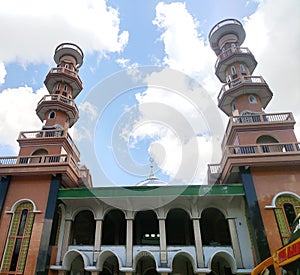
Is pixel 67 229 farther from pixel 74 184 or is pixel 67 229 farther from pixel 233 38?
pixel 233 38

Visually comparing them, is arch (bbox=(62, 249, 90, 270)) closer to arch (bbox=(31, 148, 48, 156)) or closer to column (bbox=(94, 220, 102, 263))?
column (bbox=(94, 220, 102, 263))

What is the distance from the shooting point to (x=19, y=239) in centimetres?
1414

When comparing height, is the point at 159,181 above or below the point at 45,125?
below

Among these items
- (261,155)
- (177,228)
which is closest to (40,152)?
(177,228)

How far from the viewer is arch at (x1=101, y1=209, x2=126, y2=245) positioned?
59.7 feet

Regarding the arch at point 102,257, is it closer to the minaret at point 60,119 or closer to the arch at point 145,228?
the arch at point 145,228

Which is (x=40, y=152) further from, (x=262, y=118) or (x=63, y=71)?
(x=262, y=118)

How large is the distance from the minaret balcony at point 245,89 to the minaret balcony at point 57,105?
1251cm

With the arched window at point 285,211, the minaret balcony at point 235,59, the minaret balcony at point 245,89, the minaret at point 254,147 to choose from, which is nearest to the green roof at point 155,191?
the minaret at point 254,147

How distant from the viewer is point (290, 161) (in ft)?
46.8

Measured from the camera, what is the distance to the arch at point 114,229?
59.7ft

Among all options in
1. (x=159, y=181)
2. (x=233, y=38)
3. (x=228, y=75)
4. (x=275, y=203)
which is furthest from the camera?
(x=159, y=181)

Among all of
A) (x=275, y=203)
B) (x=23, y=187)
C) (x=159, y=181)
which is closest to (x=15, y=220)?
(x=23, y=187)

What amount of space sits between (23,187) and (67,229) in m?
3.86
